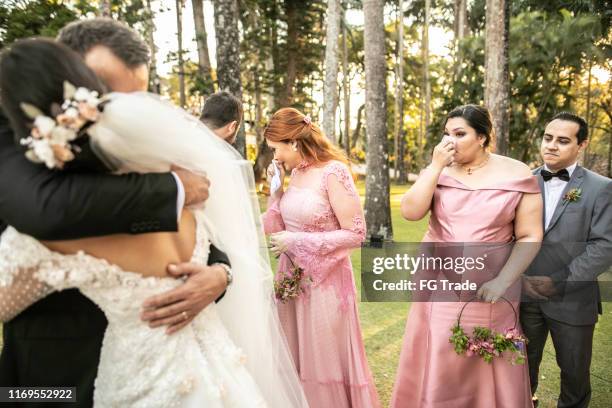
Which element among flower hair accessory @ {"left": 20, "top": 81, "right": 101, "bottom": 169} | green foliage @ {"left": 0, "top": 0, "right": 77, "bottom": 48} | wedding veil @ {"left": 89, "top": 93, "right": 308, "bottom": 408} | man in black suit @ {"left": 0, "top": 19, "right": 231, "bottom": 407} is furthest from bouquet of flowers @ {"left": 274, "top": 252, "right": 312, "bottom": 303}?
green foliage @ {"left": 0, "top": 0, "right": 77, "bottom": 48}

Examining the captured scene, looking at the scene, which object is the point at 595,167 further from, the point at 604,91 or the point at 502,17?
the point at 502,17

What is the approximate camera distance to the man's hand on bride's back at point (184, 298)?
1.44 metres

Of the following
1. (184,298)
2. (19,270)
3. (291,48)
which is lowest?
(184,298)

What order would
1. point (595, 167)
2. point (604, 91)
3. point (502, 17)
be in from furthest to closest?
1. point (595, 167)
2. point (604, 91)
3. point (502, 17)

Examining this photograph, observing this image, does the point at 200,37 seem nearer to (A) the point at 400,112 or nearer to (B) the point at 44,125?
(B) the point at 44,125

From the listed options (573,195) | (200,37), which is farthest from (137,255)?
(200,37)

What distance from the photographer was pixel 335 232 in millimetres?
3150

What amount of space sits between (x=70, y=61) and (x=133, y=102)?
0.20 metres

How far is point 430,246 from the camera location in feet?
9.87

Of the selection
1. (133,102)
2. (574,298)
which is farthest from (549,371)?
(133,102)

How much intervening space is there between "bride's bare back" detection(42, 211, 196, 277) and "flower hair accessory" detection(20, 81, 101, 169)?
0.89 ft

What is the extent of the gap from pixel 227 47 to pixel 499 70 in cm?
447

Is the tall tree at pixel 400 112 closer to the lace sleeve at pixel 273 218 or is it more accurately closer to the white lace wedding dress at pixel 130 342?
the lace sleeve at pixel 273 218

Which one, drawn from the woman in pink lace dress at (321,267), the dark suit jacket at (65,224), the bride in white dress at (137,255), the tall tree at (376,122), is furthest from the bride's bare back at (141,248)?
the tall tree at (376,122)
